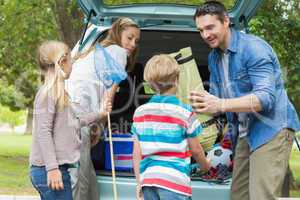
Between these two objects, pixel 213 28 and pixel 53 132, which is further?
pixel 53 132

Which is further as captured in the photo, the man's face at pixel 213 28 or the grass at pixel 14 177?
the grass at pixel 14 177

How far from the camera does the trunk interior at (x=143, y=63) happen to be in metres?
5.46

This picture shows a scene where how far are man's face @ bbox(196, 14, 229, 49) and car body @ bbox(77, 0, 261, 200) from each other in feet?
3.41

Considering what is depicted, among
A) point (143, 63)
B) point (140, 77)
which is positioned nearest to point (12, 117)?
point (143, 63)

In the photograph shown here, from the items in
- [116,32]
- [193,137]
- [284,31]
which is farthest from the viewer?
[284,31]

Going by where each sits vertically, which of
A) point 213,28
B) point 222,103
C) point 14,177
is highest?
point 213,28

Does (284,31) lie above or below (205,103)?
above

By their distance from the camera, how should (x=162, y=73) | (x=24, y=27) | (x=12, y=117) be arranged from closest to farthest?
(x=162, y=73), (x=24, y=27), (x=12, y=117)

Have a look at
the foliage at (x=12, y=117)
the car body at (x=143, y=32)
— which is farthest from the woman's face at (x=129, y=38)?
the foliage at (x=12, y=117)

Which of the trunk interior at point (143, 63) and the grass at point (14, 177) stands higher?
the trunk interior at point (143, 63)

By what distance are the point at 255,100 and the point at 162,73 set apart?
0.54 meters

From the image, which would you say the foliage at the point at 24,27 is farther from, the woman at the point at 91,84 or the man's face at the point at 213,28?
the man's face at the point at 213,28

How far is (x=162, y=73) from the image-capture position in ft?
11.5

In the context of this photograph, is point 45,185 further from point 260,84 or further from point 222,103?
point 260,84
